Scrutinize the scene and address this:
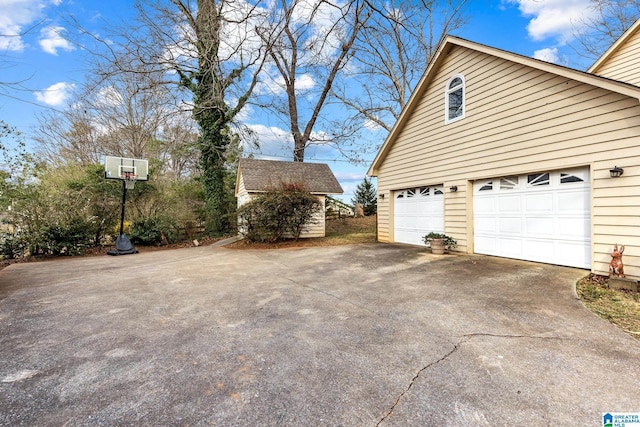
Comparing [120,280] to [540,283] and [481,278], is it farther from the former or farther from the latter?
[540,283]

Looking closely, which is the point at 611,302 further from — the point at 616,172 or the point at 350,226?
the point at 350,226

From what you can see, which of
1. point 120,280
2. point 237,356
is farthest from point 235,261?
point 237,356

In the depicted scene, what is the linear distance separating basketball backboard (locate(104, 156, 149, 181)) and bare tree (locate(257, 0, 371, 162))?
535 cm

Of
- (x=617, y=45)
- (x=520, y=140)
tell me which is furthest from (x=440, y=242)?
(x=617, y=45)

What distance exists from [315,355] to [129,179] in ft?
34.5

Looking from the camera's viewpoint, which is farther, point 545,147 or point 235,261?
point 235,261

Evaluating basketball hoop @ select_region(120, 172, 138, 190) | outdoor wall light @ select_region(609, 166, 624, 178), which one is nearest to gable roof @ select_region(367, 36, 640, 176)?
outdoor wall light @ select_region(609, 166, 624, 178)

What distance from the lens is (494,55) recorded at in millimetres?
7359

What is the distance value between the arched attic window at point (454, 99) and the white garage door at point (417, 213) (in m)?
2.13

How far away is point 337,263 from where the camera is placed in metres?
7.44

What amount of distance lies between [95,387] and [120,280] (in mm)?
4359

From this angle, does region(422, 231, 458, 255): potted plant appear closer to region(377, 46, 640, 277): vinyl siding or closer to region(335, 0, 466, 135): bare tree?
region(377, 46, 640, 277): vinyl siding

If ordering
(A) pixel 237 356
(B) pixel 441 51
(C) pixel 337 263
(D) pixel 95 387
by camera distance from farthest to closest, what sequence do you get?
(B) pixel 441 51 < (C) pixel 337 263 < (A) pixel 237 356 < (D) pixel 95 387

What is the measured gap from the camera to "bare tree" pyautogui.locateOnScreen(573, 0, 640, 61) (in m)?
11.1
